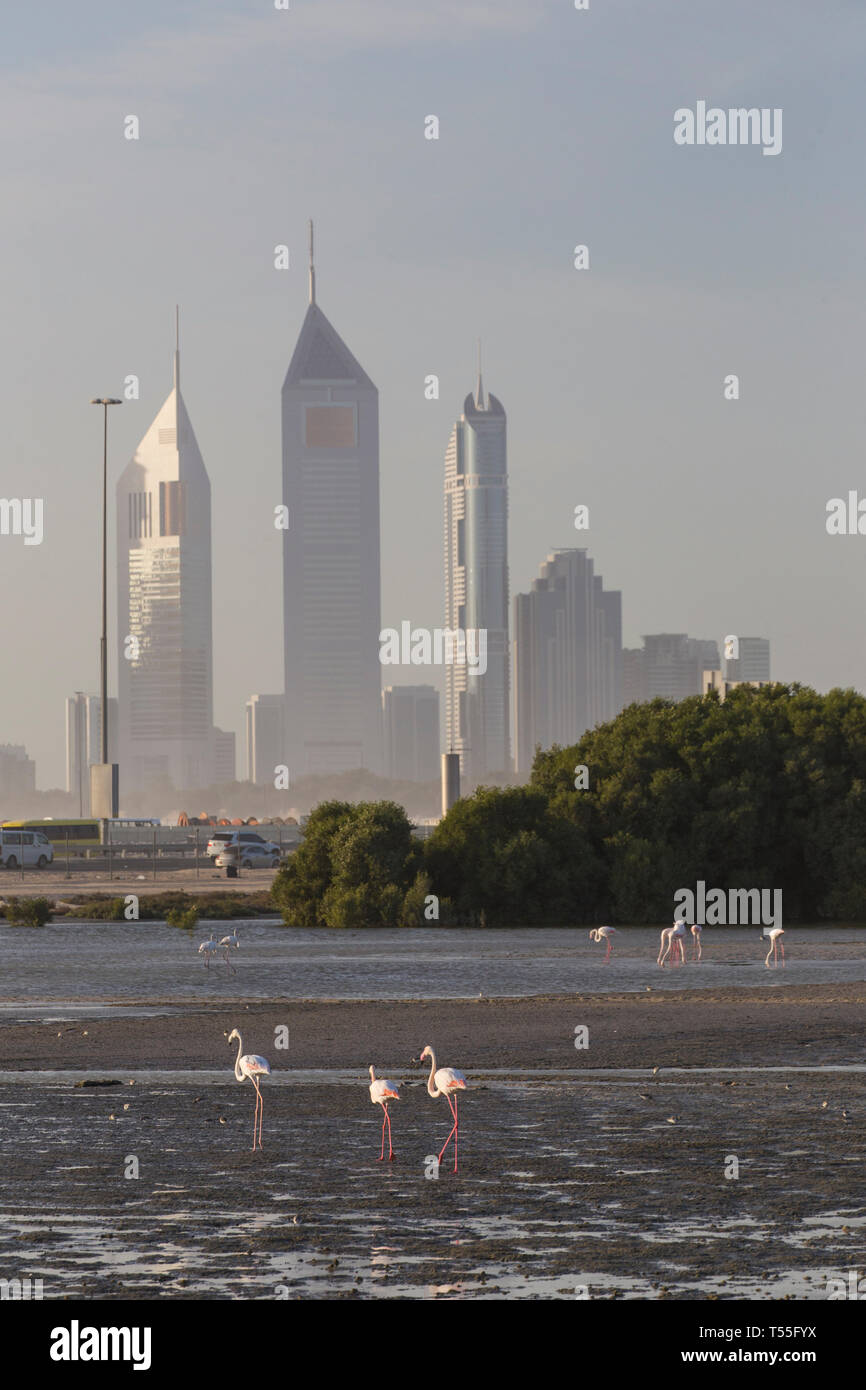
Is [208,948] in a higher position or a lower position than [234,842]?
lower

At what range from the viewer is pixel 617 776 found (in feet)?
168

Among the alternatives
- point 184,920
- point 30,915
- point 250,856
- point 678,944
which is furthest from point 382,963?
point 250,856

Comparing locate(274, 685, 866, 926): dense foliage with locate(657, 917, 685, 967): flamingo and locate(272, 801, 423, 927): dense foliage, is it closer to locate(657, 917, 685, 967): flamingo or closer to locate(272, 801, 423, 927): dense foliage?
locate(272, 801, 423, 927): dense foliage

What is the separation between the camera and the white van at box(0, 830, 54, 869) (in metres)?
87.6

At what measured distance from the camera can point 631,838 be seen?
49.5 metres

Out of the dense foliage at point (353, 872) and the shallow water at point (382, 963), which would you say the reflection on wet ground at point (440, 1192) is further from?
the dense foliage at point (353, 872)

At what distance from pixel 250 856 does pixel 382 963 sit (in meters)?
57.6

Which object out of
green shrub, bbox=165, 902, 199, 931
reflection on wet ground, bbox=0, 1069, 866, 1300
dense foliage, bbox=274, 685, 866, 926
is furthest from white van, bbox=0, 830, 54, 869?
reflection on wet ground, bbox=0, 1069, 866, 1300

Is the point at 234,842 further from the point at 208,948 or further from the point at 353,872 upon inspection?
the point at 208,948

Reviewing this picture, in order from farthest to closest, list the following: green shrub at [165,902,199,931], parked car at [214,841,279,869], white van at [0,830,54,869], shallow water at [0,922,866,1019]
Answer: white van at [0,830,54,869] → parked car at [214,841,279,869] → green shrub at [165,902,199,931] → shallow water at [0,922,866,1019]

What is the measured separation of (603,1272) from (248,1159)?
4315 millimetres

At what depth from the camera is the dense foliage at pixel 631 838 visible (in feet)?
158

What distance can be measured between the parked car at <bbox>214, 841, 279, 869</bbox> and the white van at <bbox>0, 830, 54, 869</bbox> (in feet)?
26.3

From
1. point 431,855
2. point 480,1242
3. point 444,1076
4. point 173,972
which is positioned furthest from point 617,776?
point 480,1242
